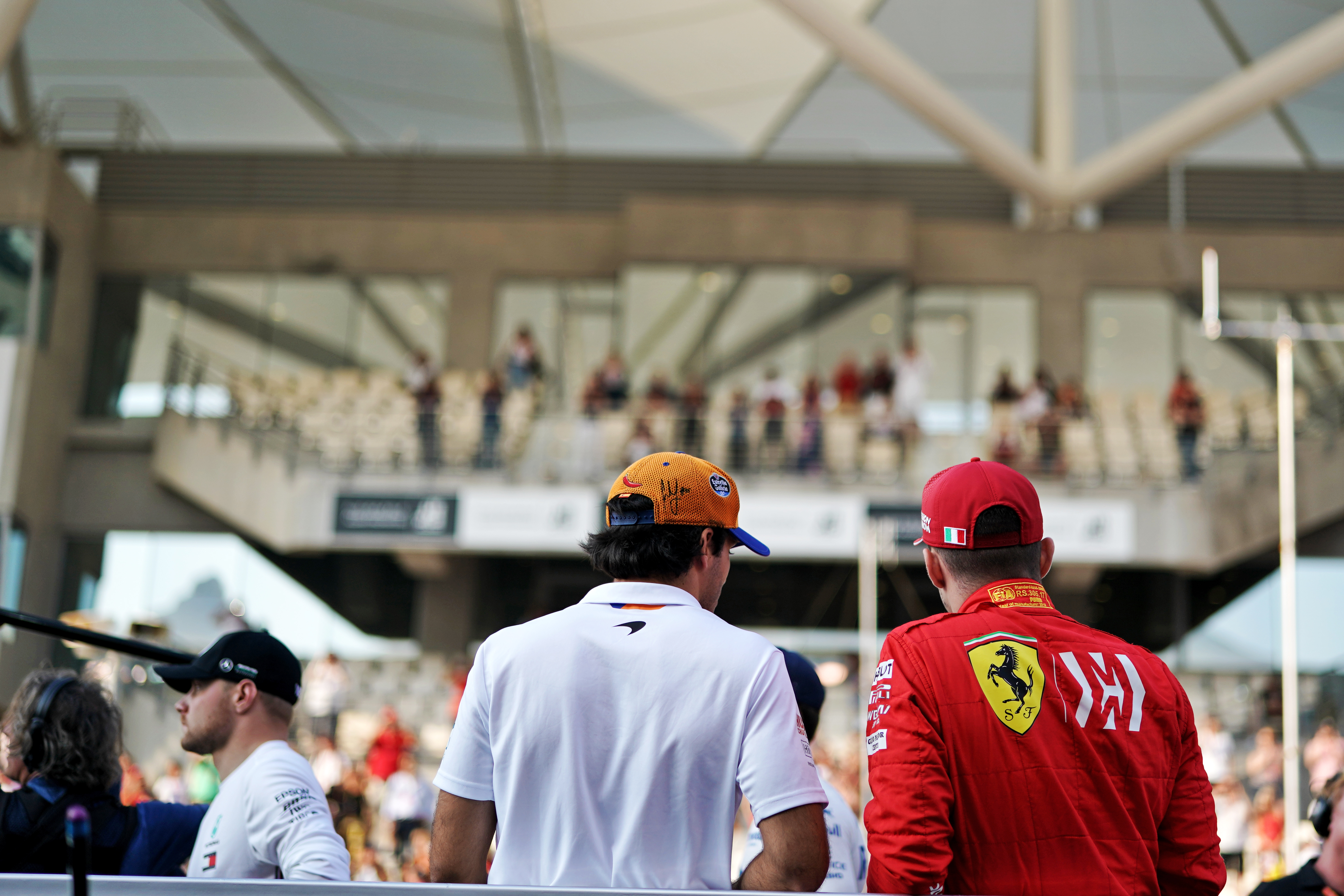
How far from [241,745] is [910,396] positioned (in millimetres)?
19213

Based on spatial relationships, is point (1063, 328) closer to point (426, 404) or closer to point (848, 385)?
point (848, 385)

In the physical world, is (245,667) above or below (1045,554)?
below

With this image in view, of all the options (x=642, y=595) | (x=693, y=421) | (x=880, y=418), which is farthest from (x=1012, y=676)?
(x=693, y=421)

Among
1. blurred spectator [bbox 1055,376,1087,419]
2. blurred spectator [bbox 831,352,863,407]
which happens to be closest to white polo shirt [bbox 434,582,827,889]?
blurred spectator [bbox 1055,376,1087,419]

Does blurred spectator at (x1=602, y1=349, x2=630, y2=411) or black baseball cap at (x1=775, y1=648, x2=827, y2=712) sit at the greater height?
blurred spectator at (x1=602, y1=349, x2=630, y2=411)

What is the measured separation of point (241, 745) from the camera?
3.59m

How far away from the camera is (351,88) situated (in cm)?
2664

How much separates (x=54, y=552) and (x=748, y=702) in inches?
960

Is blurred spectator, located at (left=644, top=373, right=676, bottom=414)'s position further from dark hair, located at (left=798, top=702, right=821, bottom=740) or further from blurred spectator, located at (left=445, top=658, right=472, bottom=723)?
dark hair, located at (left=798, top=702, right=821, bottom=740)

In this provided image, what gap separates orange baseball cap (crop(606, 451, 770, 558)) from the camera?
103 inches

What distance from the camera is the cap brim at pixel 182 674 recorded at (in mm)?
3564

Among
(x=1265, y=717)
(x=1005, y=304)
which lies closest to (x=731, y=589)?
(x=1005, y=304)

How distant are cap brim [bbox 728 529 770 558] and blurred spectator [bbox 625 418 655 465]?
59.2 feet

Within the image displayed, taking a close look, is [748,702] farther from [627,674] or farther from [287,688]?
[287,688]
